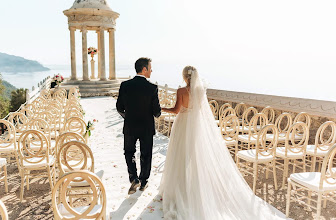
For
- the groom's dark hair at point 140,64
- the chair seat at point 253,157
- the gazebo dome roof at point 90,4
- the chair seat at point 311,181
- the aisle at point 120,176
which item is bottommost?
the aisle at point 120,176

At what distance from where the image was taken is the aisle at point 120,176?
3.78 m

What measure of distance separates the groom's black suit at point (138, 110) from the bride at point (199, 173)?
0.34 meters

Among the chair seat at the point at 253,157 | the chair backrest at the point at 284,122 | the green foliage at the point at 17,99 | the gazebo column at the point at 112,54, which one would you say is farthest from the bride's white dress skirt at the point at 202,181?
the green foliage at the point at 17,99

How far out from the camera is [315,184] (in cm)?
349

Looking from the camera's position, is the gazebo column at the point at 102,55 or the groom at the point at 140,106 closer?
the groom at the point at 140,106

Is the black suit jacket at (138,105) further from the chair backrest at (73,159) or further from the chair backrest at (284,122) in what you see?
the chair backrest at (284,122)

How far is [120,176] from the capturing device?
5129 mm

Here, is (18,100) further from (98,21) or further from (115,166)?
(115,166)

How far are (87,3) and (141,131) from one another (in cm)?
1826

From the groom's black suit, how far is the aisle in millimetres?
610

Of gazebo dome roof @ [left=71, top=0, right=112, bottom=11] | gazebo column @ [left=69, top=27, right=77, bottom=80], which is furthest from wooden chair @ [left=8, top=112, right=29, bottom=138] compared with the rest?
gazebo dome roof @ [left=71, top=0, right=112, bottom=11]

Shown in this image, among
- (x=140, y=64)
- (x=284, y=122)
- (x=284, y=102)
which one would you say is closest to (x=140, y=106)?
(x=140, y=64)

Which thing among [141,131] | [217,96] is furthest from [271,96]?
[141,131]

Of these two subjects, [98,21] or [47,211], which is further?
[98,21]
